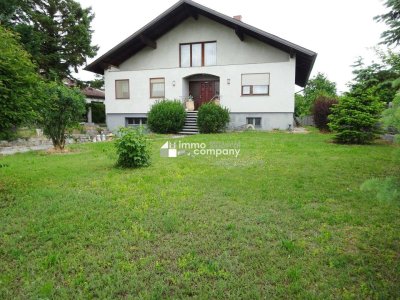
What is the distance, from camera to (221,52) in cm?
1852

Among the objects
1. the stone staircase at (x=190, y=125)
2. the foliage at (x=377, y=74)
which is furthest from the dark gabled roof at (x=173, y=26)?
the stone staircase at (x=190, y=125)

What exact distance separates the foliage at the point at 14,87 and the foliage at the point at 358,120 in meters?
10.1

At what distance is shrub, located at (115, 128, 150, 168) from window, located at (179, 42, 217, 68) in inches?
511

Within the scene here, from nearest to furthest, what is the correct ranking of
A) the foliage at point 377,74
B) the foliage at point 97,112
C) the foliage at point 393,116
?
the foliage at point 393,116, the foliage at point 377,74, the foliage at point 97,112

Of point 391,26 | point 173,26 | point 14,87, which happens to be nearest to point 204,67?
point 173,26

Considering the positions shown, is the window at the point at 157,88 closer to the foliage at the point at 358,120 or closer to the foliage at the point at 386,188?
the foliage at the point at 358,120

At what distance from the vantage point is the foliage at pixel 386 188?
2.36 metres

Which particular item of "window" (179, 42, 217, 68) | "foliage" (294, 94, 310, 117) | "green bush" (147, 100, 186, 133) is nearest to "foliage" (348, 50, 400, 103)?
"window" (179, 42, 217, 68)

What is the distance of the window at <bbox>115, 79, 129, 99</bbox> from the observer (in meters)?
20.5

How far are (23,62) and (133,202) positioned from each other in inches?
113

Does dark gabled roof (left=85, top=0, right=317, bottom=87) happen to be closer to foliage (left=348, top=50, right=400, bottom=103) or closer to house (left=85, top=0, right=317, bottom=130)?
house (left=85, top=0, right=317, bottom=130)

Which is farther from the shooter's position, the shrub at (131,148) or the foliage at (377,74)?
the foliage at (377,74)

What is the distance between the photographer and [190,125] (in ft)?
57.9

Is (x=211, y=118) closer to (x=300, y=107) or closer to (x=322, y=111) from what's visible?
(x=322, y=111)
